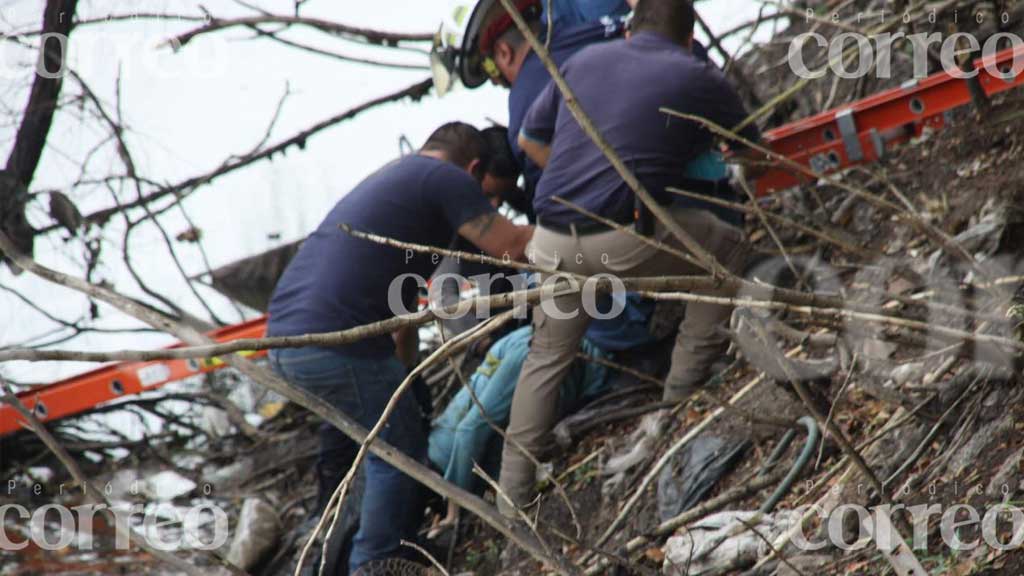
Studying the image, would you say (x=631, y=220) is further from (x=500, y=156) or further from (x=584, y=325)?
(x=500, y=156)

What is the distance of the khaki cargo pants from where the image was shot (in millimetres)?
3756

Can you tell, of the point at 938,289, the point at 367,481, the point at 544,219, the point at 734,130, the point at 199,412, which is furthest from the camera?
the point at 199,412

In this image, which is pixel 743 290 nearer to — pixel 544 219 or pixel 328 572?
pixel 544 219

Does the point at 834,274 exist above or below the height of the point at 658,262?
below

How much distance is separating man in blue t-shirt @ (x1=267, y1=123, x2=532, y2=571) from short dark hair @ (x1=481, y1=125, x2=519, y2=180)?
42 cm

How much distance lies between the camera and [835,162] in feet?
14.6

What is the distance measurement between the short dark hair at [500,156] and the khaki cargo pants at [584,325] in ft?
2.53

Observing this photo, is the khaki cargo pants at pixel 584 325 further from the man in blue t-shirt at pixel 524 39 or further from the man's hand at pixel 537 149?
the man in blue t-shirt at pixel 524 39

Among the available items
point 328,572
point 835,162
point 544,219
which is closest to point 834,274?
point 835,162

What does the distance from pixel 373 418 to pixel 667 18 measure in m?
1.69

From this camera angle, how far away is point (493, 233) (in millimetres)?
4051

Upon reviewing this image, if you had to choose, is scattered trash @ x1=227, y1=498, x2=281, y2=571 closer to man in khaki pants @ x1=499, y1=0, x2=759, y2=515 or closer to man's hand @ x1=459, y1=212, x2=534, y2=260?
man in khaki pants @ x1=499, y1=0, x2=759, y2=515

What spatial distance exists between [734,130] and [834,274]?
1.02 metres

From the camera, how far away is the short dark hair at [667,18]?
12.6ft
